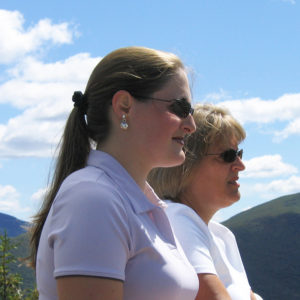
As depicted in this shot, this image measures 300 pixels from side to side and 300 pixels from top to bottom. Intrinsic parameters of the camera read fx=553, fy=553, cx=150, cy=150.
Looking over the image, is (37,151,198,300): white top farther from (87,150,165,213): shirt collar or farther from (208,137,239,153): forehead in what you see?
(208,137,239,153): forehead

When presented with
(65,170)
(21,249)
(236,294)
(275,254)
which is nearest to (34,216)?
(65,170)

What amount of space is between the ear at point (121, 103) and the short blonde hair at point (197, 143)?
5.32 ft

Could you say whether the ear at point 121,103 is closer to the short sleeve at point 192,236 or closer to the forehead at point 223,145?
the short sleeve at point 192,236

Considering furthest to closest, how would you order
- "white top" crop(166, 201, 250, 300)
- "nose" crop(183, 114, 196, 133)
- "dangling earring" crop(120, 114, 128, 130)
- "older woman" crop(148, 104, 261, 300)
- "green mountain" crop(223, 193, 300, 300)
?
"green mountain" crop(223, 193, 300, 300) → "older woman" crop(148, 104, 261, 300) → "white top" crop(166, 201, 250, 300) → "nose" crop(183, 114, 196, 133) → "dangling earring" crop(120, 114, 128, 130)

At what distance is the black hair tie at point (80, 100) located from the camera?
2861 millimetres

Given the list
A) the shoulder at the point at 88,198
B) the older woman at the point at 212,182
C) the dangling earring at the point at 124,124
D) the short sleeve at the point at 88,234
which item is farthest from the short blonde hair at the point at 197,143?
the short sleeve at the point at 88,234

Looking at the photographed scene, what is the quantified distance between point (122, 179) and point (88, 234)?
19.3 inches

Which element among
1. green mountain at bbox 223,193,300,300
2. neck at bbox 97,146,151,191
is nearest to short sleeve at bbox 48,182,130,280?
neck at bbox 97,146,151,191

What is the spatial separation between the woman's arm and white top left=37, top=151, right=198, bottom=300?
0.08ft

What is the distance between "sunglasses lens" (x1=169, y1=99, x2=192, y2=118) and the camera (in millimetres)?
2695

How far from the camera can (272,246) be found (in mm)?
→ 164125

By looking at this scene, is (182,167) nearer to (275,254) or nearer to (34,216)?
(34,216)

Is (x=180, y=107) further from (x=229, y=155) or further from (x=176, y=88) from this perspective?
(x=229, y=155)

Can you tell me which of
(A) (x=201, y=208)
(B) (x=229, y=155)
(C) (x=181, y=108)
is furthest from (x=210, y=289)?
(B) (x=229, y=155)
